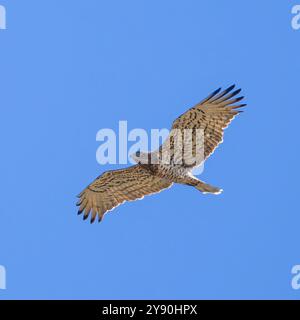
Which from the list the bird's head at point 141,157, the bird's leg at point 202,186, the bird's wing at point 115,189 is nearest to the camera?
the bird's leg at point 202,186

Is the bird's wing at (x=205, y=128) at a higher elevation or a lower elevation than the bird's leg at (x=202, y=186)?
higher

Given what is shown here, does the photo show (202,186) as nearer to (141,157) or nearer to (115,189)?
(141,157)

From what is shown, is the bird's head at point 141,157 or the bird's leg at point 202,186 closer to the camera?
the bird's leg at point 202,186

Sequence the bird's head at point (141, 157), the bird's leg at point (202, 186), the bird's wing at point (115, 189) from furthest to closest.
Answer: the bird's wing at point (115, 189), the bird's head at point (141, 157), the bird's leg at point (202, 186)

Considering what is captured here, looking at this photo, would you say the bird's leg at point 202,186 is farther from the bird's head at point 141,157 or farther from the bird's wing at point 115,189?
the bird's head at point 141,157

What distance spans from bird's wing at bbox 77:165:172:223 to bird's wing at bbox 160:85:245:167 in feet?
2.23

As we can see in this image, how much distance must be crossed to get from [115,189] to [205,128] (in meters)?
2.05

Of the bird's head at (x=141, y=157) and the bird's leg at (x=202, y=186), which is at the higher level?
the bird's head at (x=141, y=157)

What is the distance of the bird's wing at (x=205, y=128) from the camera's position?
19.6 meters

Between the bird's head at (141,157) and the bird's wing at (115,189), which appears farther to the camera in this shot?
the bird's wing at (115,189)

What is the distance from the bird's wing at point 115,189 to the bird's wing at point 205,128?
26.8 inches
